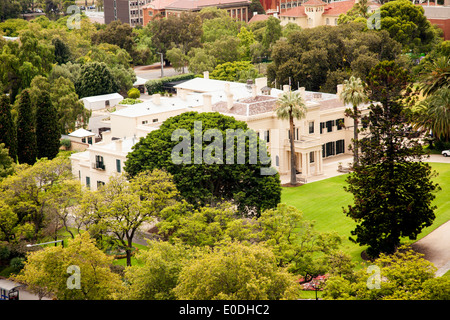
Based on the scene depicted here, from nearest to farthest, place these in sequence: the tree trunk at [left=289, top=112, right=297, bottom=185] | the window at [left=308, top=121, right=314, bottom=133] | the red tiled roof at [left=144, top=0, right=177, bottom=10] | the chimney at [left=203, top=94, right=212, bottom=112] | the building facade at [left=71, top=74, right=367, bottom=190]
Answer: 1. the building facade at [left=71, top=74, right=367, bottom=190]
2. the tree trunk at [left=289, top=112, right=297, bottom=185]
3. the chimney at [left=203, top=94, right=212, bottom=112]
4. the window at [left=308, top=121, right=314, bottom=133]
5. the red tiled roof at [left=144, top=0, right=177, bottom=10]

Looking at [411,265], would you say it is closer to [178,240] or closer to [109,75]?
[178,240]

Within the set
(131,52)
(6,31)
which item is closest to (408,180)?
(131,52)

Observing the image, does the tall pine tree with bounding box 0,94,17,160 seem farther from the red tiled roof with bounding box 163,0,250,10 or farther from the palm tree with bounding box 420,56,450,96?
the red tiled roof with bounding box 163,0,250,10

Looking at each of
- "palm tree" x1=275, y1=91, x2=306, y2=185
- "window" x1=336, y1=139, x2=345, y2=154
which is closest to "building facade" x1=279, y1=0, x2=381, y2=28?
"window" x1=336, y1=139, x2=345, y2=154

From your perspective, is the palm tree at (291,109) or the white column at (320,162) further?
the white column at (320,162)

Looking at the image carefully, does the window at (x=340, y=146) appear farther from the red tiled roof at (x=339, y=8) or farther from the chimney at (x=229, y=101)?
the red tiled roof at (x=339, y=8)

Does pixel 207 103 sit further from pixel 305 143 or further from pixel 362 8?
pixel 362 8

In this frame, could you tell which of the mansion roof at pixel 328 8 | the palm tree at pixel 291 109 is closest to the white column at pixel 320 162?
the palm tree at pixel 291 109
